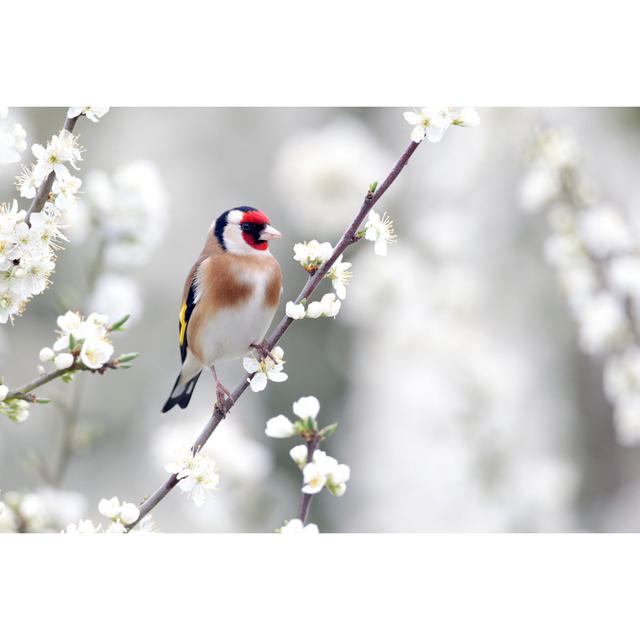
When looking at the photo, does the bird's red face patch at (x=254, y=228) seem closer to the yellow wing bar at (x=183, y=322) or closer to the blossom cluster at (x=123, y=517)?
the yellow wing bar at (x=183, y=322)

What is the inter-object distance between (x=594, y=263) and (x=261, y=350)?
110 cm

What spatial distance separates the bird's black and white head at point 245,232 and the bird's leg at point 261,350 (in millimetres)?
300

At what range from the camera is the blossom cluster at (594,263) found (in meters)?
2.63

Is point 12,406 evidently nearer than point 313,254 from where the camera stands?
Yes

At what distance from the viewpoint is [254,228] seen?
2.62 metres

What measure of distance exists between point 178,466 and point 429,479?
1482mm

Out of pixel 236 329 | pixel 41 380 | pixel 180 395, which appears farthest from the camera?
pixel 180 395

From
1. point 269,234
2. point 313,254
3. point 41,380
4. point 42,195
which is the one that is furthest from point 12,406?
A: point 269,234

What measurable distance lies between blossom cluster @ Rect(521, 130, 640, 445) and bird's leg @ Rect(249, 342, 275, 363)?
0.95 meters

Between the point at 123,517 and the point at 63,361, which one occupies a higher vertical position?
the point at 63,361

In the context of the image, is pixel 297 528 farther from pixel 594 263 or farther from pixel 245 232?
pixel 594 263

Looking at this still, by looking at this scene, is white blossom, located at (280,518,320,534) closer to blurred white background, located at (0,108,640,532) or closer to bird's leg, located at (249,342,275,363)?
bird's leg, located at (249,342,275,363)
